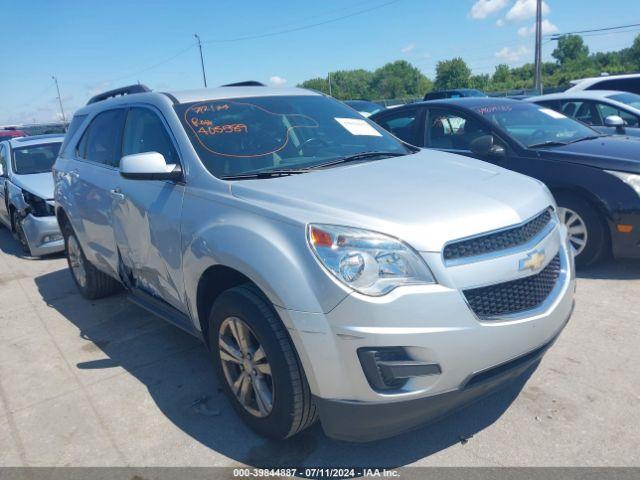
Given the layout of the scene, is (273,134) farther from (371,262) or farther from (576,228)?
(576,228)

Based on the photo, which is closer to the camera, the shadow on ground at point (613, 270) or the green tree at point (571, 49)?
the shadow on ground at point (613, 270)

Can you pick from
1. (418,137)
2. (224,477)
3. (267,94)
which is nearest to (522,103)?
(418,137)

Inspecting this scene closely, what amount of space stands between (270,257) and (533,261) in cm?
120

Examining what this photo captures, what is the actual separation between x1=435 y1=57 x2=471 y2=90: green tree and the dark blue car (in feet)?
245

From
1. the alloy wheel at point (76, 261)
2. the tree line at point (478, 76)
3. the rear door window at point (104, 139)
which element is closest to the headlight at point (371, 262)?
the rear door window at point (104, 139)

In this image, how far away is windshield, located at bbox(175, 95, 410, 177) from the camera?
3.13m

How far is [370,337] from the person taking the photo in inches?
84.2

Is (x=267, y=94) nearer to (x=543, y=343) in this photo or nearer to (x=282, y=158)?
(x=282, y=158)

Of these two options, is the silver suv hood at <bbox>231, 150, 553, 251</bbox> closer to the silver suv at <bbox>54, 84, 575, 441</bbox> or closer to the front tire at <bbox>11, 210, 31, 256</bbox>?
the silver suv at <bbox>54, 84, 575, 441</bbox>

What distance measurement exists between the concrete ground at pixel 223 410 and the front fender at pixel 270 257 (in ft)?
2.94

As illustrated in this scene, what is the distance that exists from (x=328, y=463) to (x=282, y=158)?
1.71 meters

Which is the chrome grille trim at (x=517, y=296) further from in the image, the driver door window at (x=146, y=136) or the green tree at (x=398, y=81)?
the green tree at (x=398, y=81)

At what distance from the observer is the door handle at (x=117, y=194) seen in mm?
3736

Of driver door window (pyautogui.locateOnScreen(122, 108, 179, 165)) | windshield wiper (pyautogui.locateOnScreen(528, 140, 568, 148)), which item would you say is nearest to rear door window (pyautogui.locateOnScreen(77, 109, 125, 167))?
driver door window (pyautogui.locateOnScreen(122, 108, 179, 165))
